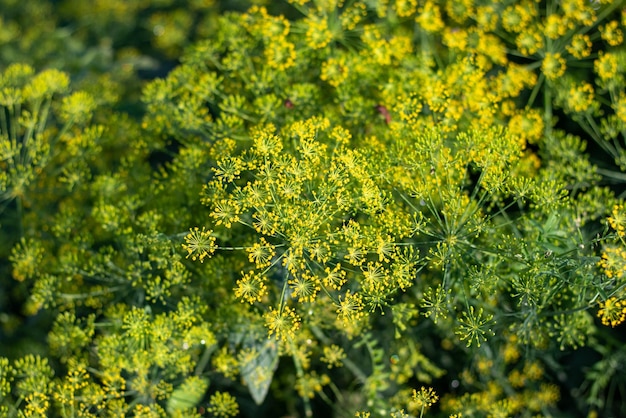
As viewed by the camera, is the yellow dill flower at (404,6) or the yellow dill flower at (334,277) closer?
the yellow dill flower at (334,277)

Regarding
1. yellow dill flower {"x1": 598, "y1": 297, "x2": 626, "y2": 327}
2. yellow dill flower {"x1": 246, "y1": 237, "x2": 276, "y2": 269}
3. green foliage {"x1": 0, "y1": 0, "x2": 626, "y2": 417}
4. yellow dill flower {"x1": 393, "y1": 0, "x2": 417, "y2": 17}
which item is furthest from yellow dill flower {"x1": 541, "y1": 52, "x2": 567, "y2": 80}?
yellow dill flower {"x1": 246, "y1": 237, "x2": 276, "y2": 269}

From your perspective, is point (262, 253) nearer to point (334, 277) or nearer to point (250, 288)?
point (250, 288)

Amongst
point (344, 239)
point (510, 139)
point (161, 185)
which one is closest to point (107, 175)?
point (161, 185)

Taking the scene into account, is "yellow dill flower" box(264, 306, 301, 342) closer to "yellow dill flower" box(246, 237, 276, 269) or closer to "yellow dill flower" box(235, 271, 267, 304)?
"yellow dill flower" box(235, 271, 267, 304)

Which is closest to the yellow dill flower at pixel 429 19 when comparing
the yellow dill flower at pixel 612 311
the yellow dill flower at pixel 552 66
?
the yellow dill flower at pixel 552 66

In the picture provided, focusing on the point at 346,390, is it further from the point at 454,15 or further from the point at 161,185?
the point at 454,15

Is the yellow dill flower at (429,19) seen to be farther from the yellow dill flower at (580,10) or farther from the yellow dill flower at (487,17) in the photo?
the yellow dill flower at (580,10)
